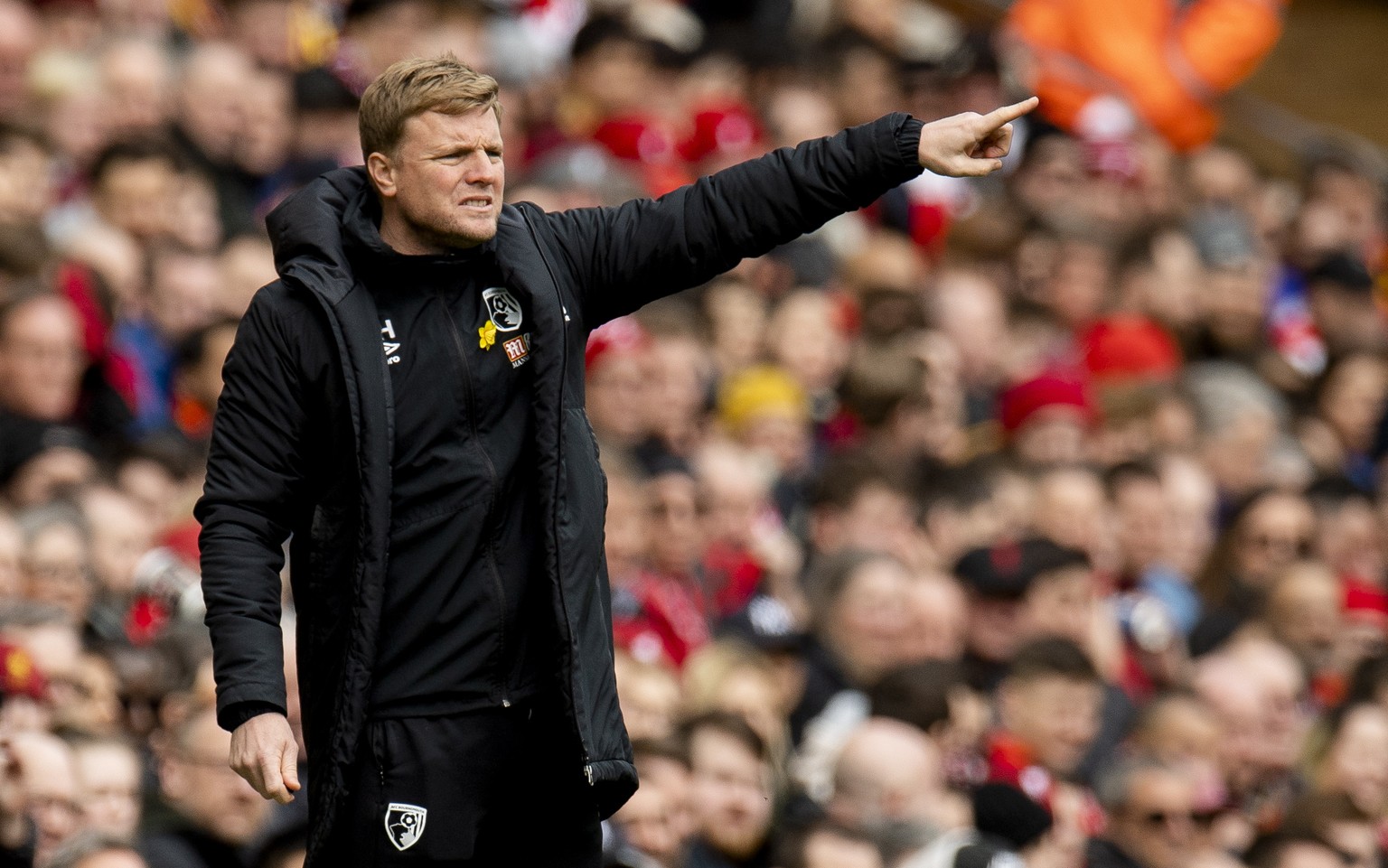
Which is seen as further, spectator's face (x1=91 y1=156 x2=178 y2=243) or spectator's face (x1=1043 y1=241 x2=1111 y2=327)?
spectator's face (x1=1043 y1=241 x2=1111 y2=327)

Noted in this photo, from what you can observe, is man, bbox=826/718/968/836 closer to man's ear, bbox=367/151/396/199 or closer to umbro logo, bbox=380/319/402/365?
umbro logo, bbox=380/319/402/365

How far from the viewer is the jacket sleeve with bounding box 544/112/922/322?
4121 mm

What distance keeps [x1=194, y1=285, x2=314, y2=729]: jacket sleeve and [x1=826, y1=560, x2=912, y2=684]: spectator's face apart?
377 centimetres

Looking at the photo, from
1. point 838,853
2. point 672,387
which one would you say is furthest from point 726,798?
point 672,387

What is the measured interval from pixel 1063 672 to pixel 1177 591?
1.75 meters

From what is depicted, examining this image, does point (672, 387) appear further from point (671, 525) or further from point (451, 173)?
point (451, 173)

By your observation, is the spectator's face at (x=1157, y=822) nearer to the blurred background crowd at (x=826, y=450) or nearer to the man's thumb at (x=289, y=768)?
the blurred background crowd at (x=826, y=450)

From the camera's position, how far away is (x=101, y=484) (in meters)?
7.09

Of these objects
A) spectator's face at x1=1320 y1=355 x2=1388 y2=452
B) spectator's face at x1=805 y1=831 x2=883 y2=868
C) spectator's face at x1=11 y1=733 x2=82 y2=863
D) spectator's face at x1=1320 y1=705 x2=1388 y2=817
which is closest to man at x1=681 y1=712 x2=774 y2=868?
spectator's face at x1=805 y1=831 x2=883 y2=868

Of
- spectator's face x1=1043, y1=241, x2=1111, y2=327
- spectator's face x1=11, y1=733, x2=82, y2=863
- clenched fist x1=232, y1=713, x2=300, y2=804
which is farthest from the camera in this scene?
spectator's face x1=1043, y1=241, x2=1111, y2=327

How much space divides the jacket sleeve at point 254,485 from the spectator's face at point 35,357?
3630mm

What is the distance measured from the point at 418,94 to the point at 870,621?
155 inches

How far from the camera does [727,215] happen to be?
4.16 metres

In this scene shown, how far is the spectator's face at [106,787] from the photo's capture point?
5699 mm
